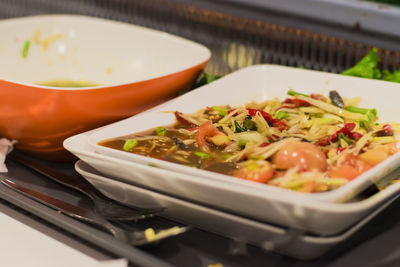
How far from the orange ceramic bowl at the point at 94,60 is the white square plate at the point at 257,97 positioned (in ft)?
0.25

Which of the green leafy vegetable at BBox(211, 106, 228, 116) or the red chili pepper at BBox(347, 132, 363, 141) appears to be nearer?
the red chili pepper at BBox(347, 132, 363, 141)

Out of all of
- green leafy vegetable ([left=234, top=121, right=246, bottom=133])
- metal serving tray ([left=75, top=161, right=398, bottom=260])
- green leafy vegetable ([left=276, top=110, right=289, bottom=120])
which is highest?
green leafy vegetable ([left=234, top=121, right=246, bottom=133])

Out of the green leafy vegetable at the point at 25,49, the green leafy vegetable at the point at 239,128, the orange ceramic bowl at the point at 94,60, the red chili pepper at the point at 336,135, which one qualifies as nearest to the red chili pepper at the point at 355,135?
the red chili pepper at the point at 336,135

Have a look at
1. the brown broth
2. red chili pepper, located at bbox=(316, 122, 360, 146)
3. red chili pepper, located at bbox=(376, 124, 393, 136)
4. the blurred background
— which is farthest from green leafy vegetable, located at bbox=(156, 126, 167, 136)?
the blurred background

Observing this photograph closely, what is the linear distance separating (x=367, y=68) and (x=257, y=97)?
0.34m

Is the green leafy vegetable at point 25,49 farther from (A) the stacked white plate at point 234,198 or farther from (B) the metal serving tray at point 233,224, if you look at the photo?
(B) the metal serving tray at point 233,224

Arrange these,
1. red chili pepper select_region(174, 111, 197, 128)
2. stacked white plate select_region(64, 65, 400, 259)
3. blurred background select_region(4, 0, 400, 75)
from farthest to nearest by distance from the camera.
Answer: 1. blurred background select_region(4, 0, 400, 75)
2. red chili pepper select_region(174, 111, 197, 128)
3. stacked white plate select_region(64, 65, 400, 259)

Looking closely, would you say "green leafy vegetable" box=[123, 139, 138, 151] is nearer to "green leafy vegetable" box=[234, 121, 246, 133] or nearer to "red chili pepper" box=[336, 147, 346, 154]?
"green leafy vegetable" box=[234, 121, 246, 133]

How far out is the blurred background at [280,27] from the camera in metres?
1.73

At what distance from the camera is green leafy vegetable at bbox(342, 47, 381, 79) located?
5.40ft

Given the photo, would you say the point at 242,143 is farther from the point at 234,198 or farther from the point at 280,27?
the point at 280,27

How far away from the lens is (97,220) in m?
1.15

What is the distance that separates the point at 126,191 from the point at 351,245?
47cm

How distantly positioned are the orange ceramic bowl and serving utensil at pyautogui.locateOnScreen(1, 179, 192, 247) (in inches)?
7.0
